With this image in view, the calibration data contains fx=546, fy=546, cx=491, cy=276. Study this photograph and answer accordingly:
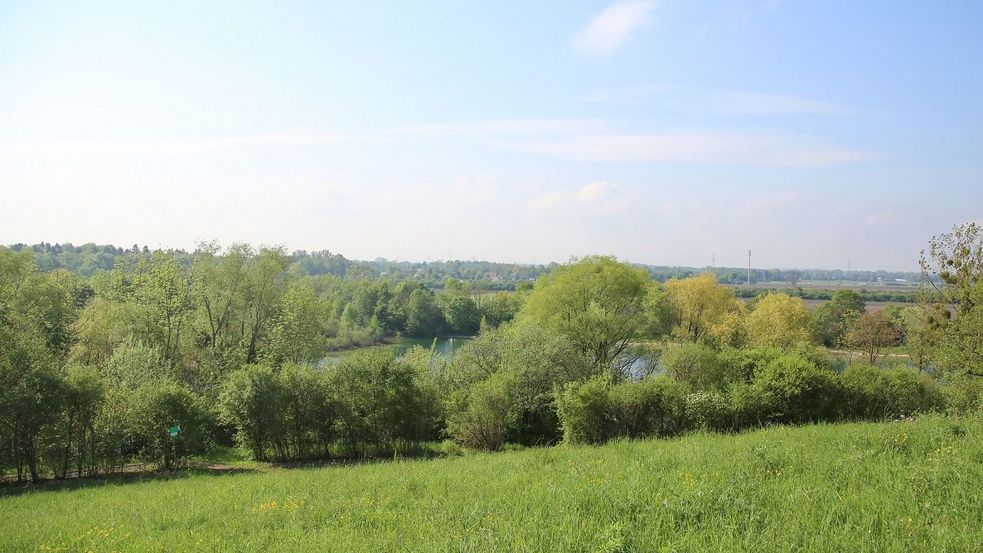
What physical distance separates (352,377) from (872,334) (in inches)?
1698

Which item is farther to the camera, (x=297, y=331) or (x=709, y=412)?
(x=297, y=331)

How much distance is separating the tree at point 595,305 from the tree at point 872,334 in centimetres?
1959

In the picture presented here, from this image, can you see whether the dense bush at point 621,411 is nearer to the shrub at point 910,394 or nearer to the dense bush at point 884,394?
the dense bush at point 884,394

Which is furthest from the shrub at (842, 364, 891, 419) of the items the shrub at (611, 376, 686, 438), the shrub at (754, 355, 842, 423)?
the shrub at (611, 376, 686, 438)

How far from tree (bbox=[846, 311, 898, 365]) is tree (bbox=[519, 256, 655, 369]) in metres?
19.6

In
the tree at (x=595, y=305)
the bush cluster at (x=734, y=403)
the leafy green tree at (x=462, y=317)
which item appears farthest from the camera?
the leafy green tree at (x=462, y=317)

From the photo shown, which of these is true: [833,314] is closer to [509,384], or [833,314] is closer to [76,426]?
[509,384]

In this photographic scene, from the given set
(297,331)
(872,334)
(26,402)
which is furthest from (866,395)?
(297,331)

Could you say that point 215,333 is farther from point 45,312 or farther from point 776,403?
point 776,403

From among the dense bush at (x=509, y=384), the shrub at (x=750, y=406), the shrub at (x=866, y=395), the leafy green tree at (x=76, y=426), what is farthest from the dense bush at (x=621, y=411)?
the leafy green tree at (x=76, y=426)

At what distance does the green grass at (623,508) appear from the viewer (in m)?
5.88

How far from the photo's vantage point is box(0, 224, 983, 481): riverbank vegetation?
66.6ft

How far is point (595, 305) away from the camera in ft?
124

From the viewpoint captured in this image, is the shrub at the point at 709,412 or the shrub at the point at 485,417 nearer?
the shrub at the point at 709,412
